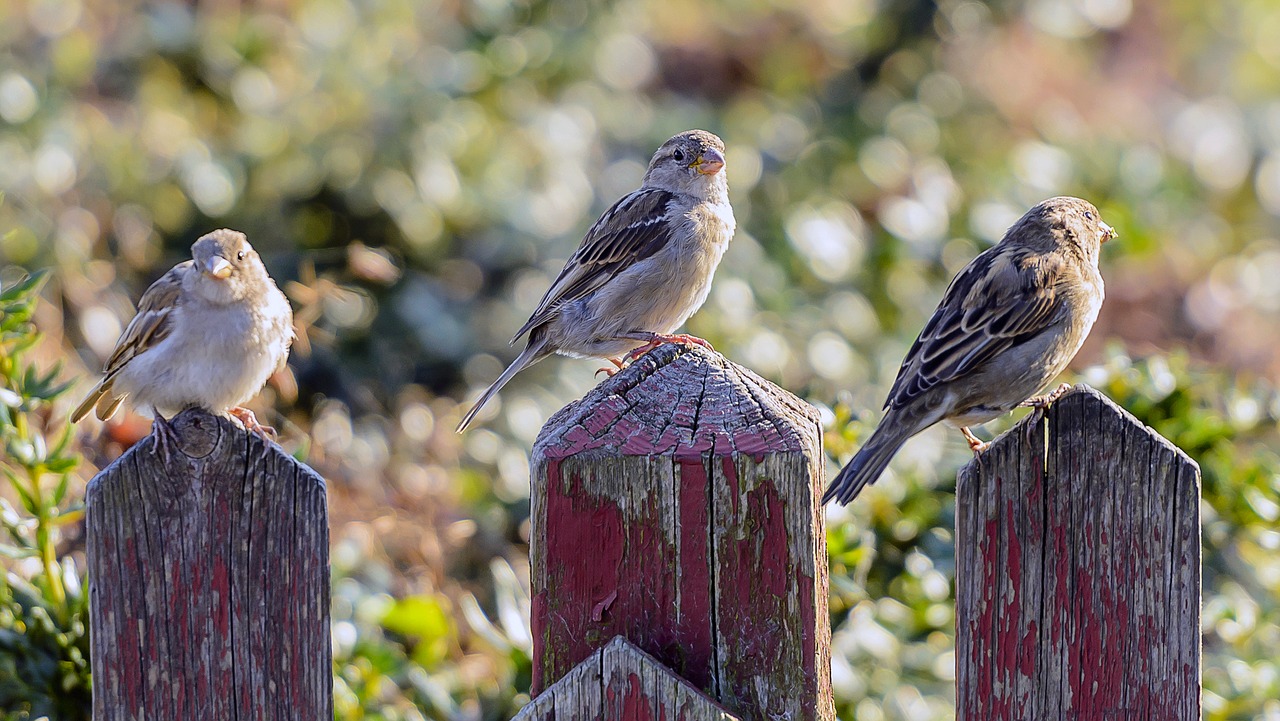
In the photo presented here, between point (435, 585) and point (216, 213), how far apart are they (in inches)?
81.5

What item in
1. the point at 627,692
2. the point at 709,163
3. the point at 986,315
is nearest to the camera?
the point at 627,692

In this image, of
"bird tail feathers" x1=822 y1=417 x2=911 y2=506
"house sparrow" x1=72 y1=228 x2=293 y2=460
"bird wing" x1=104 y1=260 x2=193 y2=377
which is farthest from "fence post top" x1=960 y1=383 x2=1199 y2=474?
"bird wing" x1=104 y1=260 x2=193 y2=377

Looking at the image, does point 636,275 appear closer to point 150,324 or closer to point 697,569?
point 150,324

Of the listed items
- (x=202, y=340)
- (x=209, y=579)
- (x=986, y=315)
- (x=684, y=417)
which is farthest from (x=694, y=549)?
(x=202, y=340)

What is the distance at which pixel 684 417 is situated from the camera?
1.97 m

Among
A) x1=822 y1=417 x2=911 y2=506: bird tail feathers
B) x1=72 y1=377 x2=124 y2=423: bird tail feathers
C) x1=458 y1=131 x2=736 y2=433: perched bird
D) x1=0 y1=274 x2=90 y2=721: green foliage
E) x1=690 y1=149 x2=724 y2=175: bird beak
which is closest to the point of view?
x1=822 y1=417 x2=911 y2=506: bird tail feathers

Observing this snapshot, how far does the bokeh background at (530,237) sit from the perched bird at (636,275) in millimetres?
486

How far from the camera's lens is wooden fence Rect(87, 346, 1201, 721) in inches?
74.1

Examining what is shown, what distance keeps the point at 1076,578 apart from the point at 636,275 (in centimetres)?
243

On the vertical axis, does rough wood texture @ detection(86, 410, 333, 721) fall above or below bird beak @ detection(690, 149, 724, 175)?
below

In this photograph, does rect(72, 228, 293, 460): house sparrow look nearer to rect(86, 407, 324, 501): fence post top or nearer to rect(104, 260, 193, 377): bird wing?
rect(104, 260, 193, 377): bird wing

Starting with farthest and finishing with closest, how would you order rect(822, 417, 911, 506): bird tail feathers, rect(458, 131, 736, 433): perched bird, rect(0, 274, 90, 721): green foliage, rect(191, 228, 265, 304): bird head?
rect(458, 131, 736, 433): perched bird < rect(191, 228, 265, 304): bird head < rect(0, 274, 90, 721): green foliage < rect(822, 417, 911, 506): bird tail feathers

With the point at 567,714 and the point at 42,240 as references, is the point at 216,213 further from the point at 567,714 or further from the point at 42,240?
the point at 567,714

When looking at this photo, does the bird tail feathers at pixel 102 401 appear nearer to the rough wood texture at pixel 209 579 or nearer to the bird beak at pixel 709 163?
the rough wood texture at pixel 209 579
